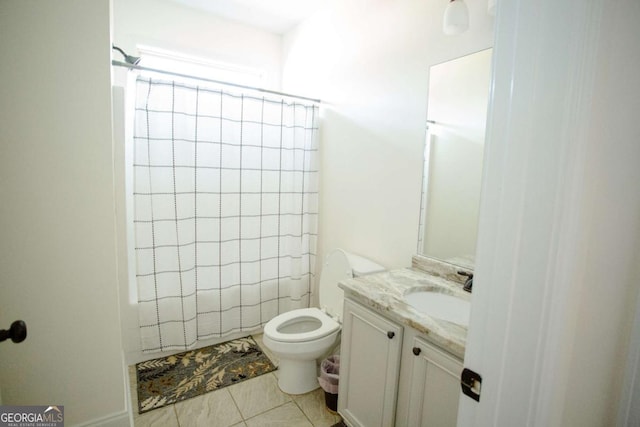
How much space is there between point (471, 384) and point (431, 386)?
1.90ft

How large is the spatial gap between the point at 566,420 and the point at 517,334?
9.0 inches

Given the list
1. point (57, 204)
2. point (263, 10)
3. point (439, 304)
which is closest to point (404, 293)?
point (439, 304)

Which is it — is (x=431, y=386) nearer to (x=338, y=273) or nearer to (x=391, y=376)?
(x=391, y=376)

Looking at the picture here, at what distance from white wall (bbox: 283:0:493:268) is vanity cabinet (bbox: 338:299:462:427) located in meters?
0.57

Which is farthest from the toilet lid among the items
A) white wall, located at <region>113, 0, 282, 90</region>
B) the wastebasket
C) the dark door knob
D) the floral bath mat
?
white wall, located at <region>113, 0, 282, 90</region>

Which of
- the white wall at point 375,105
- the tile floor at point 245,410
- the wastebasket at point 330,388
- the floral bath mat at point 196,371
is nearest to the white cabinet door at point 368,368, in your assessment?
the wastebasket at point 330,388

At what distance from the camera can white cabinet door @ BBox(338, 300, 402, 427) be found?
4.02 ft

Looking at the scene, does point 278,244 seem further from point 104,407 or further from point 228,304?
point 104,407

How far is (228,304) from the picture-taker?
7.68 ft

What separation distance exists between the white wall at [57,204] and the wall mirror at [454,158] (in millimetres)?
1586

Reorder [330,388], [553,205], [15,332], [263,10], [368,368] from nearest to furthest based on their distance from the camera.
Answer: [553,205], [15,332], [368,368], [330,388], [263,10]

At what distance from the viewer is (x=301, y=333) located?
187 centimetres

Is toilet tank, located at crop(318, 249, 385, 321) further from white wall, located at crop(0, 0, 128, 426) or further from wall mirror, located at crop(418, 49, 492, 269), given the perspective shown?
white wall, located at crop(0, 0, 128, 426)

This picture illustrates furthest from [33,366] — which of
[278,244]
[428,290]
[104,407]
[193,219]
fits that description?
[428,290]
